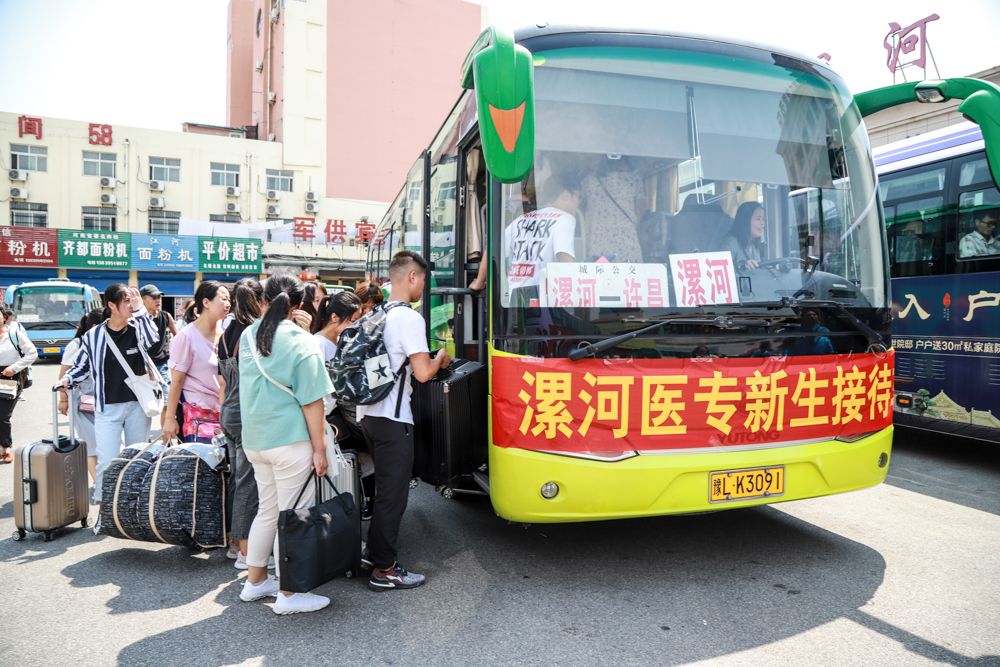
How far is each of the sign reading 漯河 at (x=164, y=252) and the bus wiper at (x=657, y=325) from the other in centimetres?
3264

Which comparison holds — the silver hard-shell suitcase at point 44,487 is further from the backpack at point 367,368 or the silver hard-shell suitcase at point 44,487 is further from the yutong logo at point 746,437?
the yutong logo at point 746,437

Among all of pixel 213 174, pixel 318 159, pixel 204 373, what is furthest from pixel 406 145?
pixel 204 373

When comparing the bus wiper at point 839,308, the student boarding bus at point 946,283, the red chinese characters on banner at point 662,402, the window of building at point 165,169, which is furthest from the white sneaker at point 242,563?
the window of building at point 165,169

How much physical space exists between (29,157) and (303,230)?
13252mm

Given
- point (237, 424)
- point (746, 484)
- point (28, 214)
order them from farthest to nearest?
point (28, 214)
point (237, 424)
point (746, 484)

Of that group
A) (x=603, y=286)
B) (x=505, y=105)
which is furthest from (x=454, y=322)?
(x=505, y=105)

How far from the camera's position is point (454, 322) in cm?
484

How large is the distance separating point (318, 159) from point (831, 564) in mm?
38684

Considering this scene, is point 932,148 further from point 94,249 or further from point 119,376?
point 94,249

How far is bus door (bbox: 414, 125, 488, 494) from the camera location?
4.20 metres

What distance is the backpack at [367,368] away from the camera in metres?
3.88

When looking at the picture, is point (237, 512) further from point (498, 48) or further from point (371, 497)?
point (498, 48)

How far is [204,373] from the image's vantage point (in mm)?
4926

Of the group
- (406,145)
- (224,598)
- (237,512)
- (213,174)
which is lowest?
(224,598)
